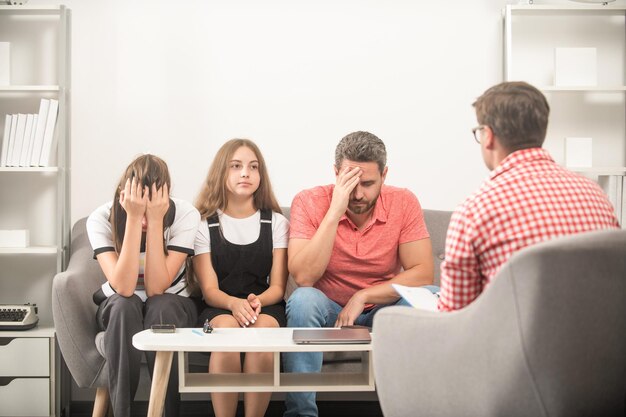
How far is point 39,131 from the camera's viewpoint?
130 inches

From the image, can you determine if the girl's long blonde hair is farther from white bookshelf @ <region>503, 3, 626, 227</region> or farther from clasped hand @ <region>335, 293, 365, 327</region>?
white bookshelf @ <region>503, 3, 626, 227</region>

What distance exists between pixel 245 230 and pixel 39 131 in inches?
43.4

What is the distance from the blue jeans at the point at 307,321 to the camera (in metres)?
2.42

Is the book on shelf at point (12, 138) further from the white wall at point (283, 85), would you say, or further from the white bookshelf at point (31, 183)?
the white wall at point (283, 85)

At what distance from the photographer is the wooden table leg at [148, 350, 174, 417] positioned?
2.08m

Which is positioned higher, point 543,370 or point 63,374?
point 543,370

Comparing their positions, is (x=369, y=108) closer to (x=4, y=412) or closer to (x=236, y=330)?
(x=236, y=330)

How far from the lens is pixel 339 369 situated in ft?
8.80

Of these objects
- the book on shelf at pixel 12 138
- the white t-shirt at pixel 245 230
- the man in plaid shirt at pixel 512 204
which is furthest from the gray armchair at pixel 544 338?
the book on shelf at pixel 12 138

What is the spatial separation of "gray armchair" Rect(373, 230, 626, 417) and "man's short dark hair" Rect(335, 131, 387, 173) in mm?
1153

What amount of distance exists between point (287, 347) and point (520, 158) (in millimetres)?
813

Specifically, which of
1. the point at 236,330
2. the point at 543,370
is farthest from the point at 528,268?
the point at 236,330

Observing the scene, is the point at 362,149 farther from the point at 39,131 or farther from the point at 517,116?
the point at 39,131

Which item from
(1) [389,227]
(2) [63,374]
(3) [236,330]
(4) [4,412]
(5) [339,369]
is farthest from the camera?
(2) [63,374]
